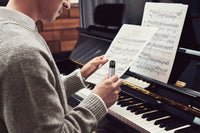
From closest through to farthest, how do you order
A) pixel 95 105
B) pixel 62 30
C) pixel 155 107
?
pixel 95 105 → pixel 155 107 → pixel 62 30

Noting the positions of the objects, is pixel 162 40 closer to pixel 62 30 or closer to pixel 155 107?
pixel 155 107

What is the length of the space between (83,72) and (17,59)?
652 millimetres

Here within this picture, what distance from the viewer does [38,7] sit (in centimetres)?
87

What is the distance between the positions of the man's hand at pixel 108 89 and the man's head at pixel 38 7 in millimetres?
345

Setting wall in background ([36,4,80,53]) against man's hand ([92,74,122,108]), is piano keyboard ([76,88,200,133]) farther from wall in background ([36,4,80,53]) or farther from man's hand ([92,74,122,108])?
wall in background ([36,4,80,53])

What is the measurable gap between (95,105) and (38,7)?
17.4 inches

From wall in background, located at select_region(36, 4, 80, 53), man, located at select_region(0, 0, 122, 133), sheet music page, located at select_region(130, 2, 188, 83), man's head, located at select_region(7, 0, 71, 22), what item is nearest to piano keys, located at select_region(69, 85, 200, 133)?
sheet music page, located at select_region(130, 2, 188, 83)

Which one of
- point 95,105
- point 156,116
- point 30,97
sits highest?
point 30,97

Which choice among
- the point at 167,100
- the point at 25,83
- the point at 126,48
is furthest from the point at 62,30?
the point at 25,83

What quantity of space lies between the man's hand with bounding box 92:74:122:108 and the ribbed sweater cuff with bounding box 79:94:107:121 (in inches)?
1.1

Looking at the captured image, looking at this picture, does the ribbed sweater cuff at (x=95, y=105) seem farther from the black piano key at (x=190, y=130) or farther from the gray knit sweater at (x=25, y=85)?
the black piano key at (x=190, y=130)

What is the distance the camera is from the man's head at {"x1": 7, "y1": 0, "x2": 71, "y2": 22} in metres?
0.84

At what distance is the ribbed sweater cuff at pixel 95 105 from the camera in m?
0.89

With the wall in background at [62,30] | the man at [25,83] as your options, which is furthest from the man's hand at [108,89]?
the wall in background at [62,30]
